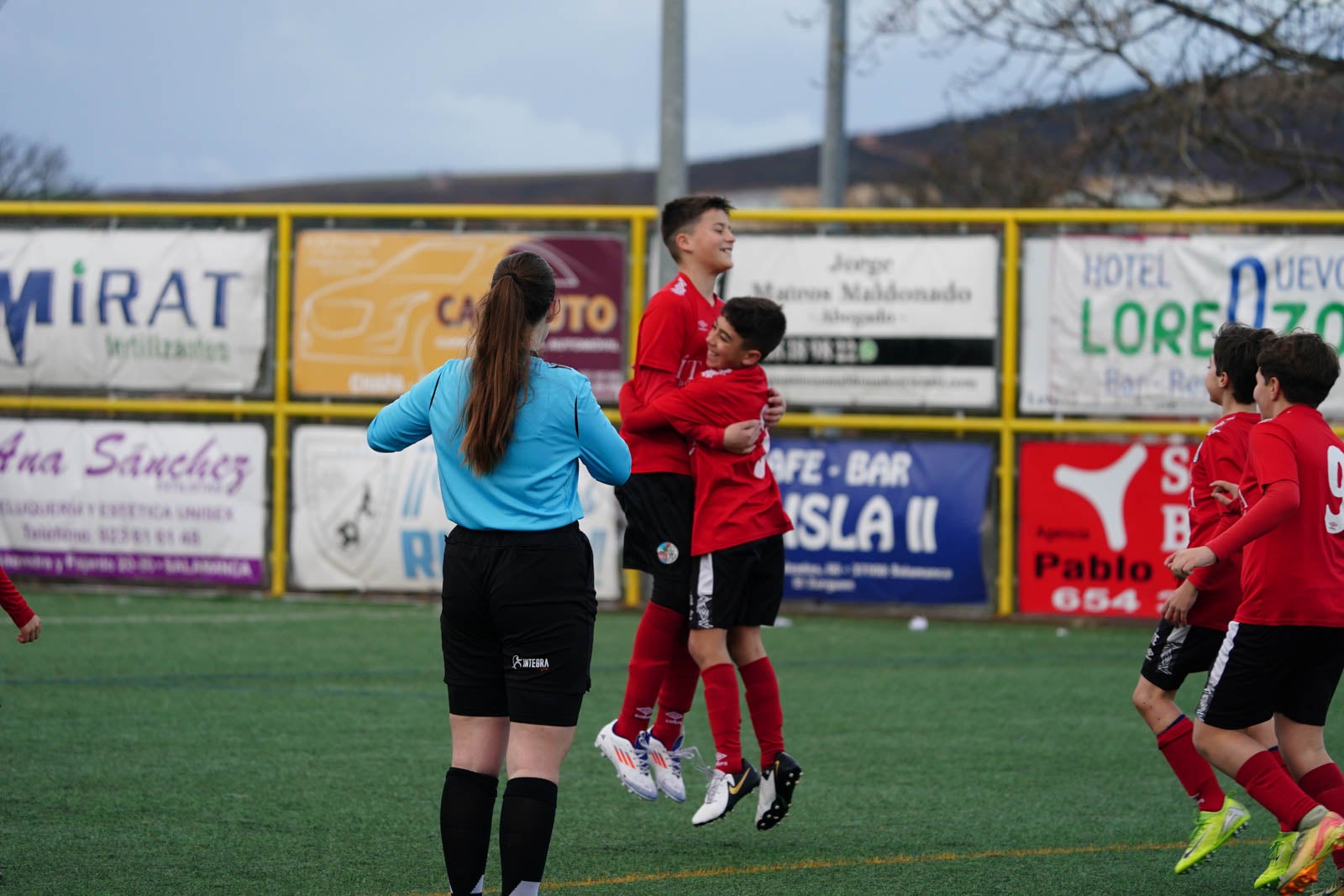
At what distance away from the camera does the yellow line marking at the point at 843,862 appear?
17.1ft

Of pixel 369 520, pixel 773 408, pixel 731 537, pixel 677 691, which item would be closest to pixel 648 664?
pixel 677 691

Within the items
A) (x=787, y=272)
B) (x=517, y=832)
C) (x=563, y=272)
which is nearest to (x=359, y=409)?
(x=563, y=272)

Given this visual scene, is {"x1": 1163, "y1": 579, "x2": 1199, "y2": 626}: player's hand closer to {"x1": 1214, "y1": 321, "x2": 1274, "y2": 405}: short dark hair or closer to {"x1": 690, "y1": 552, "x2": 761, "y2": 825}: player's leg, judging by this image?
{"x1": 1214, "y1": 321, "x2": 1274, "y2": 405}: short dark hair

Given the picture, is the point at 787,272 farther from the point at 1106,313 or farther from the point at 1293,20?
the point at 1293,20

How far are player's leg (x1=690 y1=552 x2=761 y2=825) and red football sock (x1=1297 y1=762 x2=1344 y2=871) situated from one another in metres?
1.85

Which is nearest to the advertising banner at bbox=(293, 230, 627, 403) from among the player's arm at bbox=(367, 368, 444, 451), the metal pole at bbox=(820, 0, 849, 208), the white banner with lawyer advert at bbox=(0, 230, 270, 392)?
the white banner with lawyer advert at bbox=(0, 230, 270, 392)

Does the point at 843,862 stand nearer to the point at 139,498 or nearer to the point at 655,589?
the point at 655,589

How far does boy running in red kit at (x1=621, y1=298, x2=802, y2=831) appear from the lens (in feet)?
19.2

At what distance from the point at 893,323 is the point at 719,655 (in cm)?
590

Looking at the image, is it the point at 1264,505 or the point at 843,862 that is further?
the point at 843,862

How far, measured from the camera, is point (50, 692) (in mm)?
8289

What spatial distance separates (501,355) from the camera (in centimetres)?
426

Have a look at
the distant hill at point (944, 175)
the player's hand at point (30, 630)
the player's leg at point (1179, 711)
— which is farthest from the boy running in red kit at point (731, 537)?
the distant hill at point (944, 175)

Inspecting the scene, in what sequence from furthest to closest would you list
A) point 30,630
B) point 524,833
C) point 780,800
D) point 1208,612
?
point 780,800, point 1208,612, point 30,630, point 524,833
